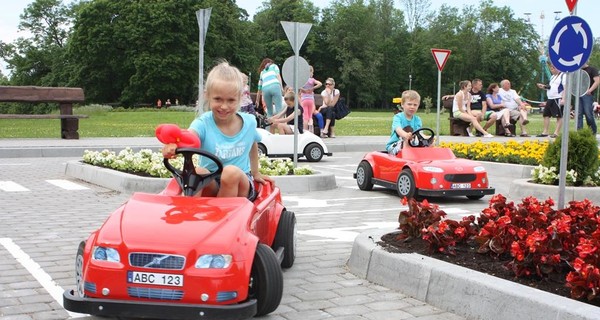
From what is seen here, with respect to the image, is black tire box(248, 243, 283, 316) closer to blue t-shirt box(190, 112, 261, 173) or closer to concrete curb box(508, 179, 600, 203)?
blue t-shirt box(190, 112, 261, 173)

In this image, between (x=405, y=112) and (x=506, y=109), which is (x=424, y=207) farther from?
(x=506, y=109)

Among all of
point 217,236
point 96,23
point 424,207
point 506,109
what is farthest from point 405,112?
point 96,23

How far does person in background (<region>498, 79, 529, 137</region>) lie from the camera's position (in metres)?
22.9

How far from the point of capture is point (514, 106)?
2325 centimetres

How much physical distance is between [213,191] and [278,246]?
0.94 metres

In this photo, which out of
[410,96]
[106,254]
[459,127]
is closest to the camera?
[106,254]

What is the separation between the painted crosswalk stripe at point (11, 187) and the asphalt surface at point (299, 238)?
1cm

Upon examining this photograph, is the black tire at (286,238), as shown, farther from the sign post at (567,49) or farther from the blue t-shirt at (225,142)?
the sign post at (567,49)

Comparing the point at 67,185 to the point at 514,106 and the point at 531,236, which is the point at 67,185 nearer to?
the point at 531,236

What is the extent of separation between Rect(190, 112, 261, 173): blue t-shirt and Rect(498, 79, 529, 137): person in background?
18.7 meters

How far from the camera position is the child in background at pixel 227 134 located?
4910 mm

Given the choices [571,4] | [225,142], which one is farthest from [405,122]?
[225,142]

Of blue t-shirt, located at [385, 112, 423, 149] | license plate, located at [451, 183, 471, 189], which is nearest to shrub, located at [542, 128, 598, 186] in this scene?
license plate, located at [451, 183, 471, 189]

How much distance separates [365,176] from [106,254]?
23.6 feet
